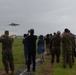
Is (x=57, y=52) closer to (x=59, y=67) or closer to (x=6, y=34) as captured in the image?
(x=59, y=67)

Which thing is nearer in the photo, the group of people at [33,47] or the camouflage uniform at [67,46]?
the group of people at [33,47]

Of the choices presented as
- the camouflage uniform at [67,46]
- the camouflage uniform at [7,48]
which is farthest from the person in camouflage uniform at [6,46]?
the camouflage uniform at [67,46]

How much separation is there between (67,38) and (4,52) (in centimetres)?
494

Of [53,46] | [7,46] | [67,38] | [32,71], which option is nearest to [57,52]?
[53,46]

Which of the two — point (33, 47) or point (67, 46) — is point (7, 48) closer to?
point (33, 47)

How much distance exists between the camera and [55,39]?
86.5ft

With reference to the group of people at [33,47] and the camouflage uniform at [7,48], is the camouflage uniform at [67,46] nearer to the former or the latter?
the group of people at [33,47]

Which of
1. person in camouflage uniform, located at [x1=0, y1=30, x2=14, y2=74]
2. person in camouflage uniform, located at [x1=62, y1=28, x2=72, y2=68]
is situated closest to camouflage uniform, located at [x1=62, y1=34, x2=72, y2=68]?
person in camouflage uniform, located at [x1=62, y1=28, x2=72, y2=68]

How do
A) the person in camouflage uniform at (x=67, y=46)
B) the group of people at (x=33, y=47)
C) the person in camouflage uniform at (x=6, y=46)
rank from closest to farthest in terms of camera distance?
the person in camouflage uniform at (x=6, y=46) < the group of people at (x=33, y=47) < the person in camouflage uniform at (x=67, y=46)

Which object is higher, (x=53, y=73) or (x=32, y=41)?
(x=32, y=41)

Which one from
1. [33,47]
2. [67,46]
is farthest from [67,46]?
[33,47]

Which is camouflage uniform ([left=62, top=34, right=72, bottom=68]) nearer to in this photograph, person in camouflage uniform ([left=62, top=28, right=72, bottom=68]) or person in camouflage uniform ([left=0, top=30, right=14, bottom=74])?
person in camouflage uniform ([left=62, top=28, right=72, bottom=68])

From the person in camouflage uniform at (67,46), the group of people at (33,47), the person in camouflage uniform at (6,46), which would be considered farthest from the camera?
the person in camouflage uniform at (67,46)

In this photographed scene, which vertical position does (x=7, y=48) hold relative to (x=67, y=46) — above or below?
below
